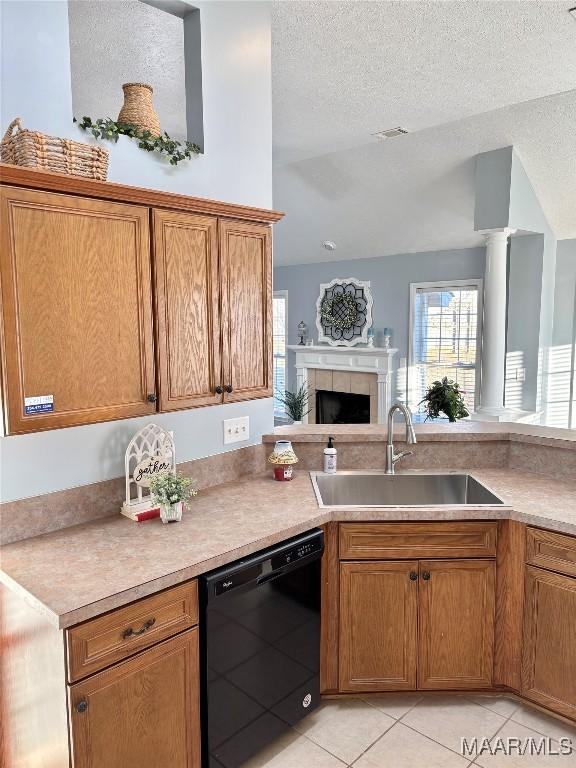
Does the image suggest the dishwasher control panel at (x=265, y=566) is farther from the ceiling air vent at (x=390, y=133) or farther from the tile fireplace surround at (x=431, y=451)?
the ceiling air vent at (x=390, y=133)

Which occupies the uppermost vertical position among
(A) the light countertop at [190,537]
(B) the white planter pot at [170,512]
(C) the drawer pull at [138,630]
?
→ (B) the white planter pot at [170,512]

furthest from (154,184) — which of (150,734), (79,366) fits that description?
(150,734)

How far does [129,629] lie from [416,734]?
→ 1.39 m

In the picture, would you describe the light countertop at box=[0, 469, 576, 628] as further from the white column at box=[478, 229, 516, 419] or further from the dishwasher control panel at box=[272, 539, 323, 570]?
the white column at box=[478, 229, 516, 419]

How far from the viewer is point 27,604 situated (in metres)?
1.75

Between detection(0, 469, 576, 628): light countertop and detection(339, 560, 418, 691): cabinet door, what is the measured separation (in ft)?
0.85

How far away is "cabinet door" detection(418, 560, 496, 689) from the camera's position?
96.4 inches

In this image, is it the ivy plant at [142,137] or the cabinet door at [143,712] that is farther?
the ivy plant at [142,137]

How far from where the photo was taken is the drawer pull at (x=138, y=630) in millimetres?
1706

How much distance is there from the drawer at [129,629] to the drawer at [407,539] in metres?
0.79

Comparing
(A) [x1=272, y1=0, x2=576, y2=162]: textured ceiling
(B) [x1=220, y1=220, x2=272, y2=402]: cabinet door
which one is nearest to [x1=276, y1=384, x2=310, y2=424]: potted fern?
(A) [x1=272, y1=0, x2=576, y2=162]: textured ceiling

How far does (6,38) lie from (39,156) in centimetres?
49

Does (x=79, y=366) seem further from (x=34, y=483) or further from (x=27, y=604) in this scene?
(x=27, y=604)

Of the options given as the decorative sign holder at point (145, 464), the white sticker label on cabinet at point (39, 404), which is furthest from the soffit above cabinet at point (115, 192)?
the decorative sign holder at point (145, 464)
